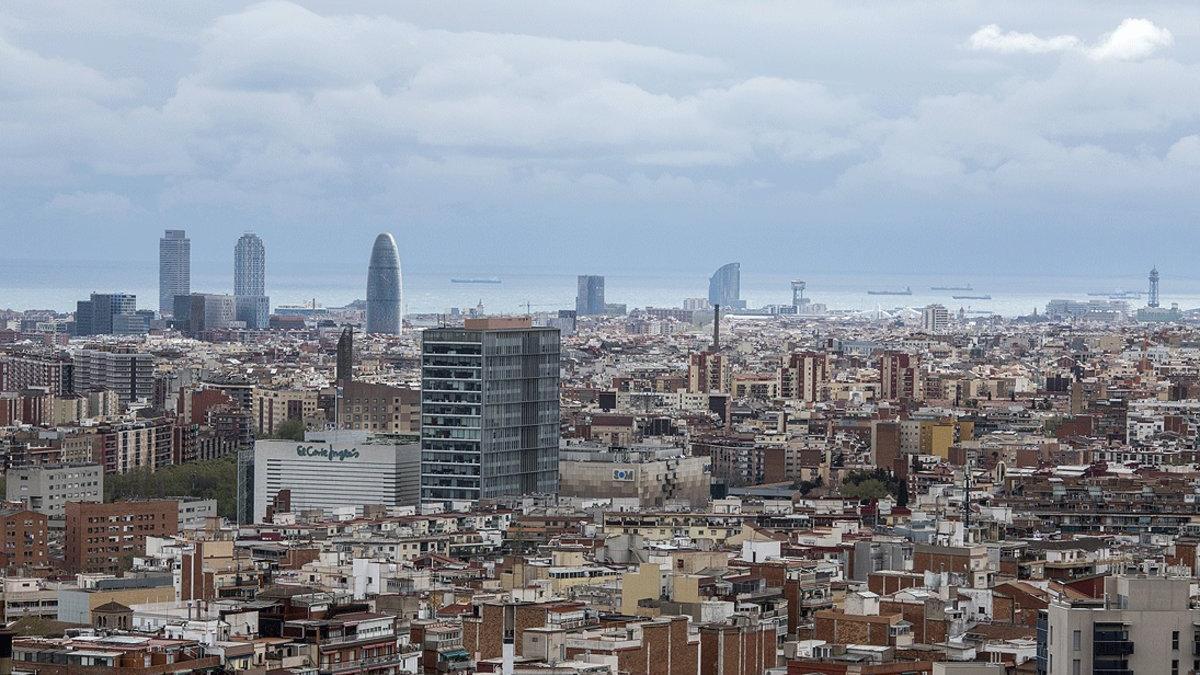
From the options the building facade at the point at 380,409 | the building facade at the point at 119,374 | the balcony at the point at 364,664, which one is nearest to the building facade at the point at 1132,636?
the balcony at the point at 364,664

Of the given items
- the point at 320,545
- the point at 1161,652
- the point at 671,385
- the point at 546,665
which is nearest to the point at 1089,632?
the point at 1161,652

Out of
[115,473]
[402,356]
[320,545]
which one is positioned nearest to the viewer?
[320,545]

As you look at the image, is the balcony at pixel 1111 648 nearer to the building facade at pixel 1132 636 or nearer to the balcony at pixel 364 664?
the building facade at pixel 1132 636

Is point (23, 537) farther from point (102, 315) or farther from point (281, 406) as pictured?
point (102, 315)

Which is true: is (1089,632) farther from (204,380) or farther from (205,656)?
(204,380)


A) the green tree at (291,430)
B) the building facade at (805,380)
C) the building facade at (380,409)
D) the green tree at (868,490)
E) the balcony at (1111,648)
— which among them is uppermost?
the building facade at (805,380)

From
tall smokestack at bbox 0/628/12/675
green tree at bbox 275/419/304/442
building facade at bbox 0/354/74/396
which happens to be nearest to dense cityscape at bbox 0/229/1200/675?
building facade at bbox 0/354/74/396

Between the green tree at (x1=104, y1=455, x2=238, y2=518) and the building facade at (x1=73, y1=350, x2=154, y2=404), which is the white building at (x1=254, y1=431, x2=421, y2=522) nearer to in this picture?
the green tree at (x1=104, y1=455, x2=238, y2=518)

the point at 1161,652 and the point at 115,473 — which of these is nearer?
the point at 1161,652
